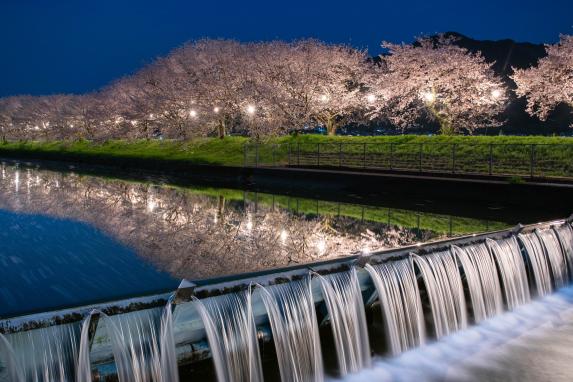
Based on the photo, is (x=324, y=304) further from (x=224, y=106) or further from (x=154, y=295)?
(x=224, y=106)

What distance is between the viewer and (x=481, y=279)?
8.63 meters

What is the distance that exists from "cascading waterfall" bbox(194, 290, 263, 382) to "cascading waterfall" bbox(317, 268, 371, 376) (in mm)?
1192

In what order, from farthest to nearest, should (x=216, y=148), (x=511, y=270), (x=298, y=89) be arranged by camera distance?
(x=216, y=148) → (x=298, y=89) → (x=511, y=270)

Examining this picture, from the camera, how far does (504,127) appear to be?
245 ft

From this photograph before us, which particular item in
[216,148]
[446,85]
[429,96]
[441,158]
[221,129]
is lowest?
[441,158]

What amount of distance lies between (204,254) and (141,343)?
5.61 metres

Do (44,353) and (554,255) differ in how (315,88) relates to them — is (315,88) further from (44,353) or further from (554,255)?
(44,353)

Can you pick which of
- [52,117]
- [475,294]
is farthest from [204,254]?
[52,117]

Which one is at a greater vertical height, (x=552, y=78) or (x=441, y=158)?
(x=552, y=78)

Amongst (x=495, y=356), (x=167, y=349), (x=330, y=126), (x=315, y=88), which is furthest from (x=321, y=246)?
(x=330, y=126)

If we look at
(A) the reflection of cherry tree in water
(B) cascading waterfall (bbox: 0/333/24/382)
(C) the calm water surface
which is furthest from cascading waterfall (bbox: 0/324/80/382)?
(A) the reflection of cherry tree in water

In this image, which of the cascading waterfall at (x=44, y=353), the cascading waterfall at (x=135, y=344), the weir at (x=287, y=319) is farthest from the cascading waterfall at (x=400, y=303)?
the cascading waterfall at (x=44, y=353)

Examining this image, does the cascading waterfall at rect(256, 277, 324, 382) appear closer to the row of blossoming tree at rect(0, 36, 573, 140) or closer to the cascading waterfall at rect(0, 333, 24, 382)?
the cascading waterfall at rect(0, 333, 24, 382)

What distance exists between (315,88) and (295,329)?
34.5m
